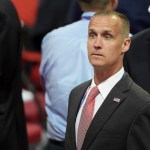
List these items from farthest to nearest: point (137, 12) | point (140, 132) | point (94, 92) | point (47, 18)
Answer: point (47, 18) < point (137, 12) < point (94, 92) < point (140, 132)

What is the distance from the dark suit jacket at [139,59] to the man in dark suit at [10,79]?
1.18m

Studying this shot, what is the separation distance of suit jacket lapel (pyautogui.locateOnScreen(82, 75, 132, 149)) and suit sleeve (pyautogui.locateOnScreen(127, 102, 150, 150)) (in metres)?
0.15

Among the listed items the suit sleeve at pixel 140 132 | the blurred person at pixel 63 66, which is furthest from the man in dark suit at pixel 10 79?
the suit sleeve at pixel 140 132

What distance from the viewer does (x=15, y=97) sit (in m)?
4.99

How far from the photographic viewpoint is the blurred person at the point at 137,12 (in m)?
4.41

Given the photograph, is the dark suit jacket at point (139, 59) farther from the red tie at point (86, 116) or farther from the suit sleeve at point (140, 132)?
the suit sleeve at point (140, 132)

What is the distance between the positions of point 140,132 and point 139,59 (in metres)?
0.74

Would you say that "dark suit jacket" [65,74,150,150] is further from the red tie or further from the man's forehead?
the man's forehead

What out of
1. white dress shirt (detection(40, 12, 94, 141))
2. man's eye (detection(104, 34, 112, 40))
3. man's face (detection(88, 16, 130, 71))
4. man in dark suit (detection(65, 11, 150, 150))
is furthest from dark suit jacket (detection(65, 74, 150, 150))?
white dress shirt (detection(40, 12, 94, 141))

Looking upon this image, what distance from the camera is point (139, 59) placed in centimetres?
397

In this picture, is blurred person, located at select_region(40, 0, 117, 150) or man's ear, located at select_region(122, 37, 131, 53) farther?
blurred person, located at select_region(40, 0, 117, 150)

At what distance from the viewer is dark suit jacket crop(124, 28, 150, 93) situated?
Result: 3934 mm

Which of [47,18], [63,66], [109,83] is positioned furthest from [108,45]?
[47,18]

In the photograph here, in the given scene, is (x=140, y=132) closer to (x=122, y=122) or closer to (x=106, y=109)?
(x=122, y=122)
